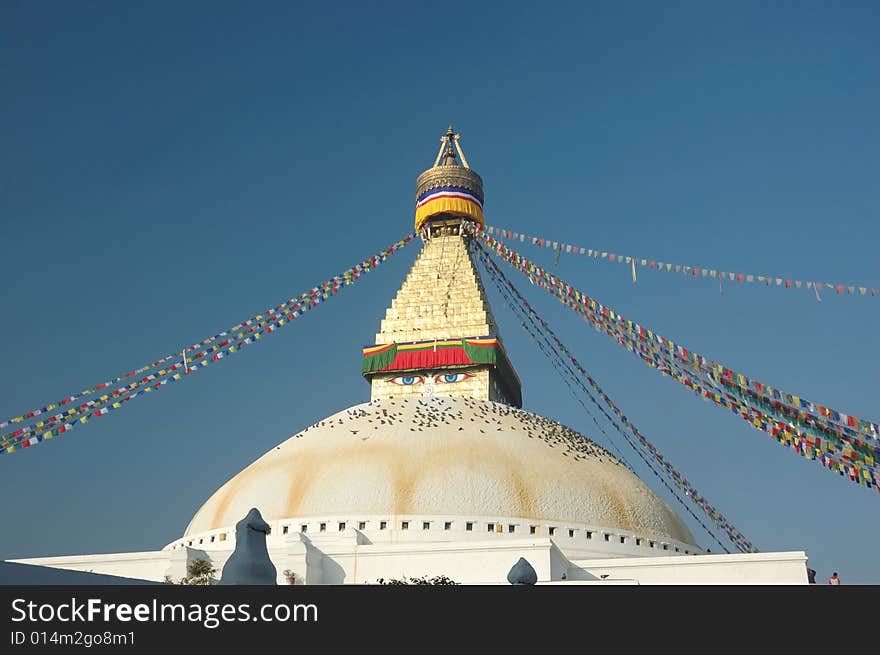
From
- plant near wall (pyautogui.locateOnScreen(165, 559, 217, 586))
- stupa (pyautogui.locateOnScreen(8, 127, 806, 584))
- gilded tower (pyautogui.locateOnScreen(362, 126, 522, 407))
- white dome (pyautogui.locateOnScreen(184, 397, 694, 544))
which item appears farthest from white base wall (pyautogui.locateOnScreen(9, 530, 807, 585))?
gilded tower (pyautogui.locateOnScreen(362, 126, 522, 407))

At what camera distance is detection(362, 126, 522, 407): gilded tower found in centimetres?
2356

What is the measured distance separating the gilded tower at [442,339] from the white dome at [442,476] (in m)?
3.63

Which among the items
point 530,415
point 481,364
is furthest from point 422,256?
point 530,415

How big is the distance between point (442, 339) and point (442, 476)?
752 cm

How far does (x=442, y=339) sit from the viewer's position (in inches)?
952

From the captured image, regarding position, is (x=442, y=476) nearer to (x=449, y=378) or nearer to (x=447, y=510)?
(x=447, y=510)

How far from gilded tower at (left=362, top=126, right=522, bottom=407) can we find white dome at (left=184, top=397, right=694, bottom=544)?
363cm

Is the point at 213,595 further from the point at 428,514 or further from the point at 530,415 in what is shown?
the point at 530,415

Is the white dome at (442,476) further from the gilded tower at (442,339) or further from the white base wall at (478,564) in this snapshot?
the gilded tower at (442,339)

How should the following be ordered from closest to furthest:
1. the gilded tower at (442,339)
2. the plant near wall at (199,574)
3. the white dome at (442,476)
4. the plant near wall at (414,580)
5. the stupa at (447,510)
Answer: the plant near wall at (414,580)
the plant near wall at (199,574)
the stupa at (447,510)
the white dome at (442,476)
the gilded tower at (442,339)

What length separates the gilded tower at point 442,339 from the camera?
23562mm

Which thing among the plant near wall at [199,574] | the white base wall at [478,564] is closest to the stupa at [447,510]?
the white base wall at [478,564]

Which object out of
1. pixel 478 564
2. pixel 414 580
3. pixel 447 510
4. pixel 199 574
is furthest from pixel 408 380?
pixel 199 574

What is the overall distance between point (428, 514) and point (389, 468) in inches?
50.3
